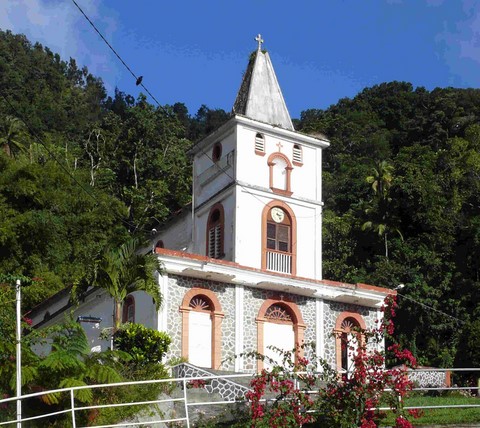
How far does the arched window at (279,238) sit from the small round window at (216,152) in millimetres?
2326

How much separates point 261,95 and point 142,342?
1235cm

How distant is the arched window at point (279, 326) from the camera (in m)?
32.3

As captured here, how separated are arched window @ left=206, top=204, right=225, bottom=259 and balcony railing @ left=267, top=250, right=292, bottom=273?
4.79 feet

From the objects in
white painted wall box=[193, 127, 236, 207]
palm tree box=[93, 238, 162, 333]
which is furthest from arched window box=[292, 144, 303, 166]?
palm tree box=[93, 238, 162, 333]

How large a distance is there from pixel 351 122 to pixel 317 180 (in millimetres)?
46947

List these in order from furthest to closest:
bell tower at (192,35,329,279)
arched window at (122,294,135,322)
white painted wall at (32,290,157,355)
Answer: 1. bell tower at (192,35,329,279)
2. arched window at (122,294,135,322)
3. white painted wall at (32,290,157,355)

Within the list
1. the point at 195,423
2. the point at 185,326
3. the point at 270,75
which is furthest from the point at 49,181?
the point at 195,423

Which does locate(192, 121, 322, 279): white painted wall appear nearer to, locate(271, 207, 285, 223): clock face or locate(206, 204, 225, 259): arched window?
locate(206, 204, 225, 259): arched window

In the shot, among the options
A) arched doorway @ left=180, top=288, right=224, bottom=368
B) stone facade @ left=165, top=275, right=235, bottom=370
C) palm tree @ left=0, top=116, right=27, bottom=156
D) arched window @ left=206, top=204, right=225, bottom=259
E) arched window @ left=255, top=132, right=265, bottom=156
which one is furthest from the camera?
palm tree @ left=0, top=116, right=27, bottom=156

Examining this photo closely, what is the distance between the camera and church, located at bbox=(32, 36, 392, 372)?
31000mm

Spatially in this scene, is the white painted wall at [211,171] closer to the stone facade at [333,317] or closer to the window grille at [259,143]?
the window grille at [259,143]

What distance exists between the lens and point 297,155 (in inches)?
1412

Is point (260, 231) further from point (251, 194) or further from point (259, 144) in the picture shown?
point (259, 144)

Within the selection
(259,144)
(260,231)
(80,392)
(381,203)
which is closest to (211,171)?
(259,144)
